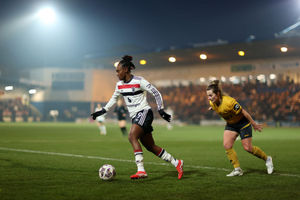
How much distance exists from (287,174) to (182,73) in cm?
4777

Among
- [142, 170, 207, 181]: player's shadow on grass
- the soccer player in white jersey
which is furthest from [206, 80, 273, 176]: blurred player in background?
the soccer player in white jersey

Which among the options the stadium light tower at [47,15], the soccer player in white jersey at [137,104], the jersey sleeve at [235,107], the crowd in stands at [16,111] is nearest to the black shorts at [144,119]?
the soccer player in white jersey at [137,104]

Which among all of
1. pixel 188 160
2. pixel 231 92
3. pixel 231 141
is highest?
pixel 231 92

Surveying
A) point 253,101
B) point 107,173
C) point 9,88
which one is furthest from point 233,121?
point 9,88

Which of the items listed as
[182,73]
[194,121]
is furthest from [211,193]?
[182,73]

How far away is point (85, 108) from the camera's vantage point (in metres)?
72.0

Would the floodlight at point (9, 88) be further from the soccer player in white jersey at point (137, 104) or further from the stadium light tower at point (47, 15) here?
the soccer player in white jersey at point (137, 104)

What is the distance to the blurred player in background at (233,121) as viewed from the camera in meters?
7.69

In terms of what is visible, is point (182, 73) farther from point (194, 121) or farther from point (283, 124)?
point (283, 124)

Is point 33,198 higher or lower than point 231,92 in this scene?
lower

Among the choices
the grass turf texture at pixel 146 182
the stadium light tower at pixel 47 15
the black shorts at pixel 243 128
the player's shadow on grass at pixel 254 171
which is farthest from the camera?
the stadium light tower at pixel 47 15

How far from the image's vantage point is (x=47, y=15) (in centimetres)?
4662

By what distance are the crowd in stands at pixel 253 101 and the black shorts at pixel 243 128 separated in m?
30.7

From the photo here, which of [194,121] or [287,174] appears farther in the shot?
[194,121]
